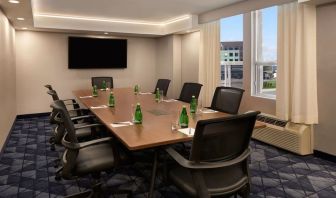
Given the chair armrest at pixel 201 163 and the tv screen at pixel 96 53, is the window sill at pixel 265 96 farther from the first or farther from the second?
the tv screen at pixel 96 53

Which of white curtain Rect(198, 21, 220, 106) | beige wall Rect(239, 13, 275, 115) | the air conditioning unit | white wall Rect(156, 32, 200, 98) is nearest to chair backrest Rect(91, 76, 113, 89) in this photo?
white wall Rect(156, 32, 200, 98)

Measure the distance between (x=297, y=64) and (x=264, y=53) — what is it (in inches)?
43.3

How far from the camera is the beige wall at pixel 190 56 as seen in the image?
6320 millimetres

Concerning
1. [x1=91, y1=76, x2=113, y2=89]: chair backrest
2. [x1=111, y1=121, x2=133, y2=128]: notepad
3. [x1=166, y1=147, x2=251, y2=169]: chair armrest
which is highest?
[x1=91, y1=76, x2=113, y2=89]: chair backrest

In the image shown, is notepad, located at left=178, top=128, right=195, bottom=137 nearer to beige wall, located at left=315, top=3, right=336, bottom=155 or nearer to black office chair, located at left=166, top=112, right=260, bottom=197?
black office chair, located at left=166, top=112, right=260, bottom=197

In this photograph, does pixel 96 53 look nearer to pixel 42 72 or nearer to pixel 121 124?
pixel 42 72

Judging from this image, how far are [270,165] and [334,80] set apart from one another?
141 centimetres

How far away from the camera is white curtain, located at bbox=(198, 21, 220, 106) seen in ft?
18.0

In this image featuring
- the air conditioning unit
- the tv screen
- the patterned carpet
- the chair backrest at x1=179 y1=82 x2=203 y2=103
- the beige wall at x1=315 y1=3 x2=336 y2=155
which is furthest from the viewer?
the tv screen

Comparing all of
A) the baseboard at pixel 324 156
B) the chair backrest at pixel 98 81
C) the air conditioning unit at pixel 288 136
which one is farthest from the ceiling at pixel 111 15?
the baseboard at pixel 324 156

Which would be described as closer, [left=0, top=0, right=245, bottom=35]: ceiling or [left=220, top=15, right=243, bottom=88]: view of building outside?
[left=0, top=0, right=245, bottom=35]: ceiling

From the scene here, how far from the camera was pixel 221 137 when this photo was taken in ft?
5.25

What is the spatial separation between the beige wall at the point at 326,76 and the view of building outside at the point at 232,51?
5.53ft

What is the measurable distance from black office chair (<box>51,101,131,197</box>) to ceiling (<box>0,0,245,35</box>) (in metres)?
2.46
